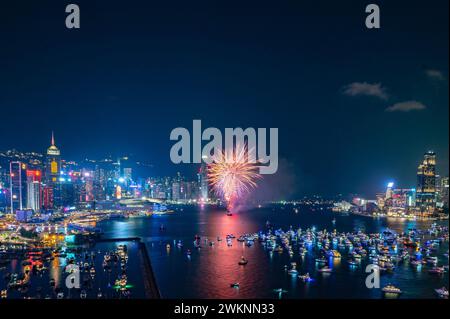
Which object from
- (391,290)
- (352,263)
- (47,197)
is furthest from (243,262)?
(47,197)

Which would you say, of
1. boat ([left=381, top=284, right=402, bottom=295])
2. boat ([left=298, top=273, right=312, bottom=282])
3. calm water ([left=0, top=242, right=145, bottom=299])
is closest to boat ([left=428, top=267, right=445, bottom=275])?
boat ([left=381, top=284, right=402, bottom=295])

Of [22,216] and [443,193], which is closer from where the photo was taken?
[22,216]

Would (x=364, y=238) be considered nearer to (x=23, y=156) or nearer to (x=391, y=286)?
(x=391, y=286)

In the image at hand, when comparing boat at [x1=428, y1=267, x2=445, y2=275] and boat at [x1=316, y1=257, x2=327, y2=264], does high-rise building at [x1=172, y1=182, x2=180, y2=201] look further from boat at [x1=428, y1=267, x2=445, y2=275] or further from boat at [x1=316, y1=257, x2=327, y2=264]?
boat at [x1=428, y1=267, x2=445, y2=275]

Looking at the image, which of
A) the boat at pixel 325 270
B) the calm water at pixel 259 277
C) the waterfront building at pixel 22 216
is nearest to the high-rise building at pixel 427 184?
the calm water at pixel 259 277

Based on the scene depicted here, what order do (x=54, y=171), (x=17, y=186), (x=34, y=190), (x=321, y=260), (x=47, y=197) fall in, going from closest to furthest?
(x=321, y=260) < (x=17, y=186) < (x=34, y=190) < (x=47, y=197) < (x=54, y=171)

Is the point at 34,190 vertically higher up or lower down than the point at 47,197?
higher up

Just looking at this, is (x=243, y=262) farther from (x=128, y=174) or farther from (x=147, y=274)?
(x=128, y=174)

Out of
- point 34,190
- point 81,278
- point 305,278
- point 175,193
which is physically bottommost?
point 175,193
